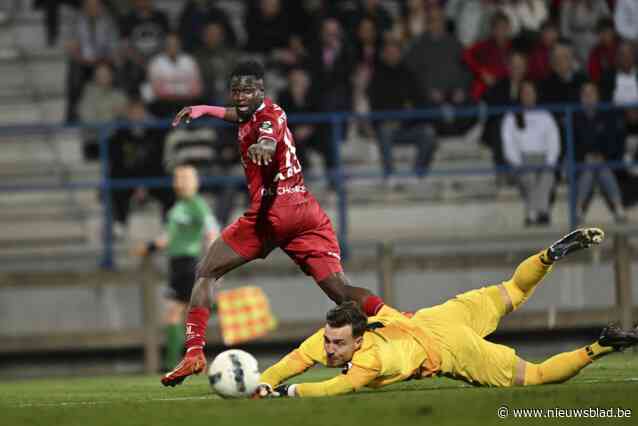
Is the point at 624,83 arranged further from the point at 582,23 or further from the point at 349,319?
the point at 349,319

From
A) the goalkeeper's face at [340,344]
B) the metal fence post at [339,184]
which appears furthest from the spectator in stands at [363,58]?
the goalkeeper's face at [340,344]

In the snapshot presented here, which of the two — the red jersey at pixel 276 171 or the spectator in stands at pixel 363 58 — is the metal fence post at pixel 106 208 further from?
the red jersey at pixel 276 171

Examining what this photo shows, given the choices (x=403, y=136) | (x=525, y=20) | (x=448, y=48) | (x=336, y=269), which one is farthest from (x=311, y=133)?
(x=336, y=269)

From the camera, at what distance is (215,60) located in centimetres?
1906

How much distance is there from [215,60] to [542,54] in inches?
164

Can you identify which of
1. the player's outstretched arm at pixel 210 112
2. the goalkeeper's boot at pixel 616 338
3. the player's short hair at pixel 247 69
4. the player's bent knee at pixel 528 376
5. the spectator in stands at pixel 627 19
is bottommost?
the player's bent knee at pixel 528 376

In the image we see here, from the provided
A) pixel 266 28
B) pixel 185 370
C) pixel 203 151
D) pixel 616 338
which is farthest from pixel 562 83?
pixel 185 370

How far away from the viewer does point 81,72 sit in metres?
19.0

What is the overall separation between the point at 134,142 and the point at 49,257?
5.55ft

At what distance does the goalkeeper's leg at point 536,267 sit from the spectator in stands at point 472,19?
9.42 m

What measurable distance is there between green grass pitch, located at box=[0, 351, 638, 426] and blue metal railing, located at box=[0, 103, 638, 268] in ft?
21.4

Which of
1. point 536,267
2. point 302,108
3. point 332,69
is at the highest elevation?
point 332,69

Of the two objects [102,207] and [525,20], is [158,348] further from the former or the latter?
[525,20]

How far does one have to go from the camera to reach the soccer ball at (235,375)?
915cm
